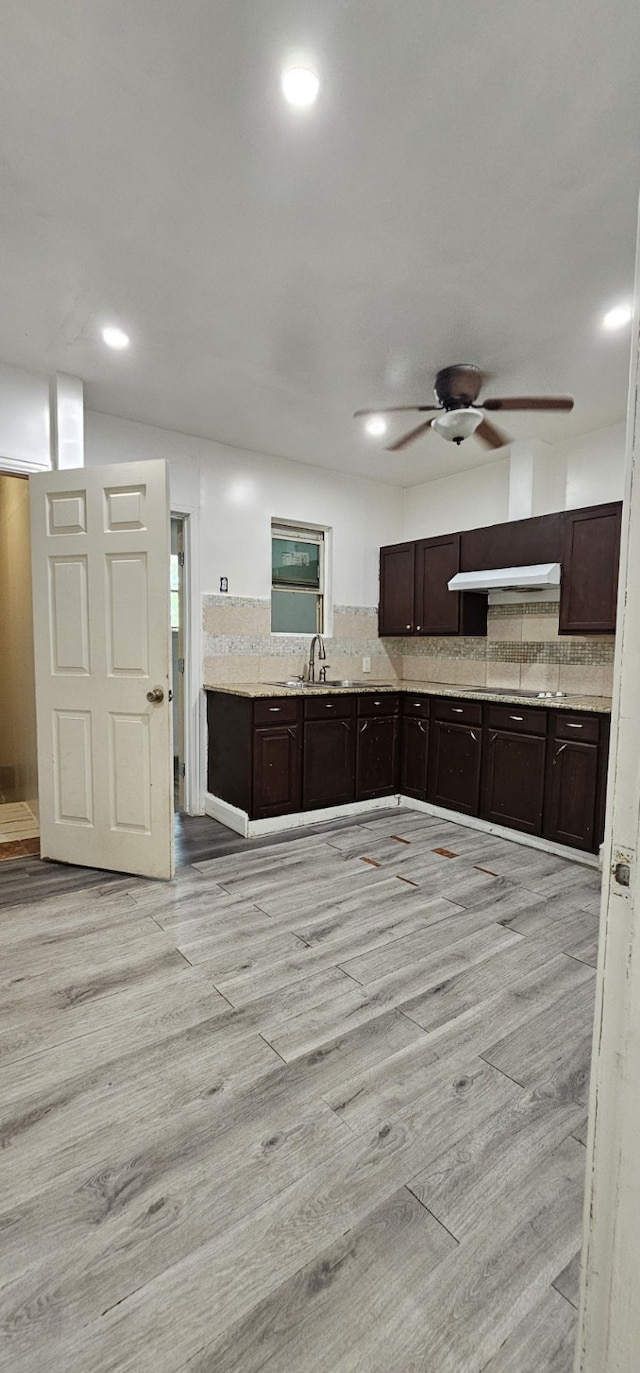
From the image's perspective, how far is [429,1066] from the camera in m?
1.74

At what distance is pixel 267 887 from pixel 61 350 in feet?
9.65

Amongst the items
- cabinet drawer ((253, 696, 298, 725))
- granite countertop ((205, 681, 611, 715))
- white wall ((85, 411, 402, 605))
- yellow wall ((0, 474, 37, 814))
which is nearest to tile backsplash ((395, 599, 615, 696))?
granite countertop ((205, 681, 611, 715))

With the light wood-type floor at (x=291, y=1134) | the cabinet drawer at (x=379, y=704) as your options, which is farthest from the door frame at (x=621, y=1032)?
the cabinet drawer at (x=379, y=704)

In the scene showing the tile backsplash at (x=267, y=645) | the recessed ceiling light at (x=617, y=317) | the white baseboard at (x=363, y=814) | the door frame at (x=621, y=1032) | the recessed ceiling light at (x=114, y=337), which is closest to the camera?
the door frame at (x=621, y=1032)

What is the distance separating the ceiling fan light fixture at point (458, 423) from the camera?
300 cm

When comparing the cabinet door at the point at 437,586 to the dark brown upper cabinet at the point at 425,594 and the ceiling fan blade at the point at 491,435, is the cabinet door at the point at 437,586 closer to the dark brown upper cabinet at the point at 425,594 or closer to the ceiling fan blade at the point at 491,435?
the dark brown upper cabinet at the point at 425,594

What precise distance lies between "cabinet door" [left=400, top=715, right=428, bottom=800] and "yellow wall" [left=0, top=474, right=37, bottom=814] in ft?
8.80

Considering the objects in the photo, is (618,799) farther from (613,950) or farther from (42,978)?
(42,978)

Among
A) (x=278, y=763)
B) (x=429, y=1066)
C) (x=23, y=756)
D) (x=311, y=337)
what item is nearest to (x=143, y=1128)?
(x=429, y=1066)

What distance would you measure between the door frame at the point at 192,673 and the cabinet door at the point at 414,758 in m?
1.56

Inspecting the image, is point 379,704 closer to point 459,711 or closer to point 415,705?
point 415,705

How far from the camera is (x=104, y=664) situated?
3.09 meters

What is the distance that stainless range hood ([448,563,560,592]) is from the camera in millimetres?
3666

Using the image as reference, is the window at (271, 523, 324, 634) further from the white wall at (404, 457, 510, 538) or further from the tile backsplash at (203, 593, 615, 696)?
the white wall at (404, 457, 510, 538)
